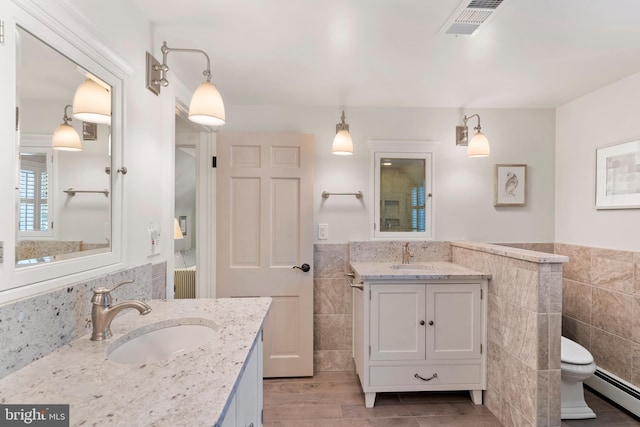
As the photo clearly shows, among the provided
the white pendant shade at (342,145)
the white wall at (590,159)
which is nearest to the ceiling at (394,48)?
the white wall at (590,159)

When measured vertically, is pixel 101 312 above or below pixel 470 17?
below

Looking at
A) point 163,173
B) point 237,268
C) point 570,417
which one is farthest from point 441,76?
point 570,417

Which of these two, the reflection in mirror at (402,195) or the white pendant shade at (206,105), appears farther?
the reflection in mirror at (402,195)

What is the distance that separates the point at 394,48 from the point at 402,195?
4.21ft

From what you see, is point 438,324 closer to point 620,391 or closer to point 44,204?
point 620,391

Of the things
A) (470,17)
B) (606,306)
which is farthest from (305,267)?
(606,306)

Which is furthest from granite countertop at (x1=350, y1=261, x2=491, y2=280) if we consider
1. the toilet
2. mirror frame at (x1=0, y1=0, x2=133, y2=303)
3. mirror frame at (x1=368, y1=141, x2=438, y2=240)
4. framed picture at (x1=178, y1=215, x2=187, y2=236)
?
framed picture at (x1=178, y1=215, x2=187, y2=236)

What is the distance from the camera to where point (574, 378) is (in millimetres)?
1972

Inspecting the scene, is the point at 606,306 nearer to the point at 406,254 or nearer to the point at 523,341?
the point at 523,341

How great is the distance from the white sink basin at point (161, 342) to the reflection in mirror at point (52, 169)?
1.20 ft

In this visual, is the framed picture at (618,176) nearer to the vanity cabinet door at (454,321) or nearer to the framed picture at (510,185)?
the framed picture at (510,185)

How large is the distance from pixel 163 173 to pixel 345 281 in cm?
165

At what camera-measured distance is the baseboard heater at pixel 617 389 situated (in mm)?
2039

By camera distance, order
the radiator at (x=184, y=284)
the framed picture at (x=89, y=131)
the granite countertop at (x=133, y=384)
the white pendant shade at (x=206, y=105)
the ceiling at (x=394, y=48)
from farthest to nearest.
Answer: the radiator at (x=184, y=284), the ceiling at (x=394, y=48), the white pendant shade at (x=206, y=105), the framed picture at (x=89, y=131), the granite countertop at (x=133, y=384)
